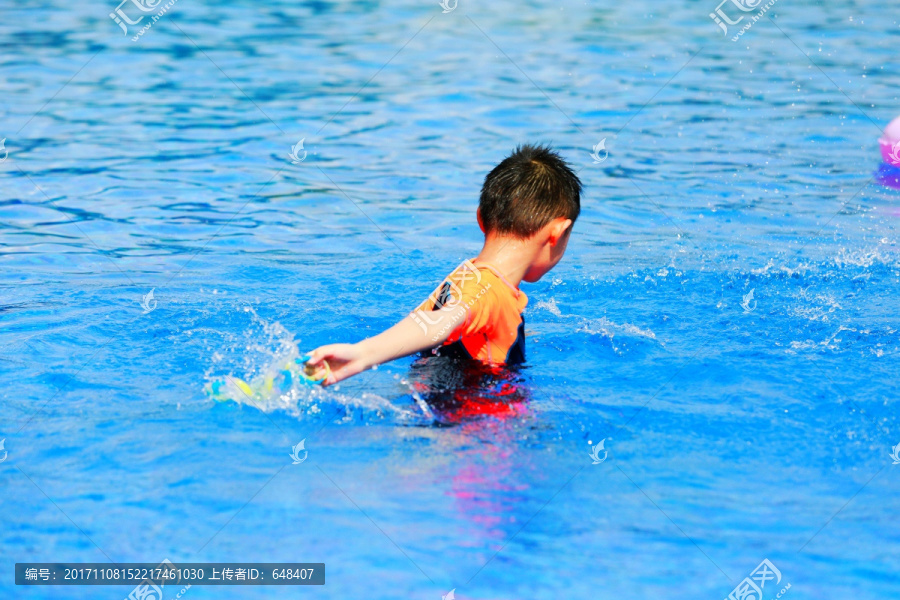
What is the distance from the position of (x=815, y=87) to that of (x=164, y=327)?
9.25 m

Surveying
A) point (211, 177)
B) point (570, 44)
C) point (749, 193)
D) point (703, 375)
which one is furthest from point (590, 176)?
point (570, 44)

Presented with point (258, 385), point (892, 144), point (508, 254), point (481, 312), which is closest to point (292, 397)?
point (258, 385)

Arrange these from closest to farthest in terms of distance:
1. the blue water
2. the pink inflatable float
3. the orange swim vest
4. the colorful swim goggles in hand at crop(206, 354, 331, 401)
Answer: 1. the blue water
2. the colorful swim goggles in hand at crop(206, 354, 331, 401)
3. the orange swim vest
4. the pink inflatable float

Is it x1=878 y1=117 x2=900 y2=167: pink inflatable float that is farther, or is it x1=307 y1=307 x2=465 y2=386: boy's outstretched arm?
x1=878 y1=117 x2=900 y2=167: pink inflatable float

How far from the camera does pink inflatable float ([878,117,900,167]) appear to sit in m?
8.14

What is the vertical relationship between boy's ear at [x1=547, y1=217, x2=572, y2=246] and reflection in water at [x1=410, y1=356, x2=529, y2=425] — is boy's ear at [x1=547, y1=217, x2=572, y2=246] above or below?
above

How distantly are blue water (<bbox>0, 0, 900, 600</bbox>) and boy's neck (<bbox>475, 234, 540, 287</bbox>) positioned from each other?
54 cm

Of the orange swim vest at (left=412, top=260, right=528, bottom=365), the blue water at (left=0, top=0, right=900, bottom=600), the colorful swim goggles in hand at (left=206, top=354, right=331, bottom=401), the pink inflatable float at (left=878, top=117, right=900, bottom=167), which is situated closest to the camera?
the blue water at (left=0, top=0, right=900, bottom=600)

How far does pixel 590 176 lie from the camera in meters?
8.65

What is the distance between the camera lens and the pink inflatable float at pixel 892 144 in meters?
8.14

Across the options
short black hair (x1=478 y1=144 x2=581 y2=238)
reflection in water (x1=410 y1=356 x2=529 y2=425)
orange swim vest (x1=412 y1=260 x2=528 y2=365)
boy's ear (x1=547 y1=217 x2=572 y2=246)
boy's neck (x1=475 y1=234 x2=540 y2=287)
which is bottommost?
reflection in water (x1=410 y1=356 x2=529 y2=425)

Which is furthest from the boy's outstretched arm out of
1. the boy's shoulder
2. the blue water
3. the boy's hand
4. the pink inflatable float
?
the pink inflatable float

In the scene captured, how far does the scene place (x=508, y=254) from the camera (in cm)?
407

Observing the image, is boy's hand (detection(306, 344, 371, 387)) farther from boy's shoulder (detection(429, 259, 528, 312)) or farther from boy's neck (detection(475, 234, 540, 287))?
boy's neck (detection(475, 234, 540, 287))
